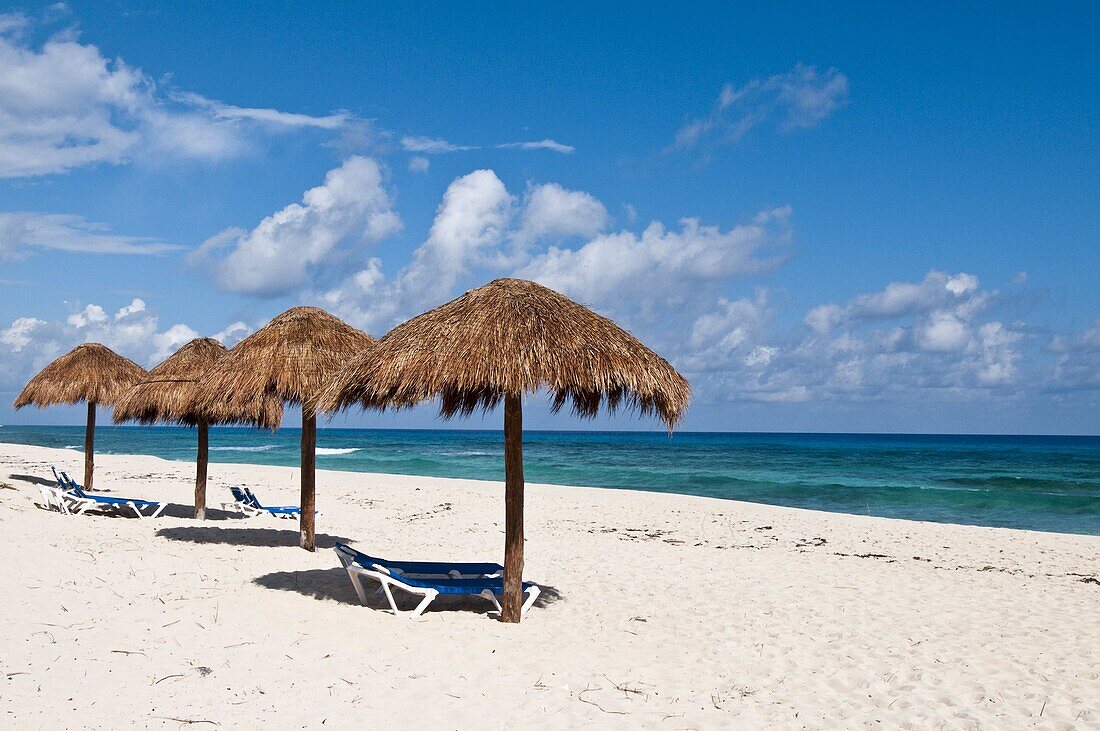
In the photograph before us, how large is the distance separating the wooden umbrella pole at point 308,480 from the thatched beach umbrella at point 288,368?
1cm

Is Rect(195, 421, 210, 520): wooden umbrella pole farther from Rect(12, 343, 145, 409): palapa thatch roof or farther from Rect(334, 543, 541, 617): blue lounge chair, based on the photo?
Rect(334, 543, 541, 617): blue lounge chair

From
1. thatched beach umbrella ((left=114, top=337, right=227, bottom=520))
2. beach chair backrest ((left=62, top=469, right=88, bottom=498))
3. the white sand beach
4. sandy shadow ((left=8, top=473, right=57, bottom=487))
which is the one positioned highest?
thatched beach umbrella ((left=114, top=337, right=227, bottom=520))

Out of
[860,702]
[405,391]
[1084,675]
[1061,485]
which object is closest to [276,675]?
[405,391]

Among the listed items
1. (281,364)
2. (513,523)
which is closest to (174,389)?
(281,364)

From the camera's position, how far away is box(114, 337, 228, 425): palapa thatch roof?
11477mm

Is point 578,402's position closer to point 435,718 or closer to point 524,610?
point 524,610

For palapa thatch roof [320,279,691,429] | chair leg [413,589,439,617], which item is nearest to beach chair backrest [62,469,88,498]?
palapa thatch roof [320,279,691,429]

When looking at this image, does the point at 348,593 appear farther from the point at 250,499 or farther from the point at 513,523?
the point at 250,499

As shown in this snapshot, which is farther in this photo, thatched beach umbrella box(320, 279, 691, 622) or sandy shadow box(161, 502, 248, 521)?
sandy shadow box(161, 502, 248, 521)

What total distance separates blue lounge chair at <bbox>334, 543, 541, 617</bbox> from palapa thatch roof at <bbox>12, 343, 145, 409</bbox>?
10.1 m

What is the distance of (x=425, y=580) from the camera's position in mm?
7570

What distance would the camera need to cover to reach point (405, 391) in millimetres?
6340

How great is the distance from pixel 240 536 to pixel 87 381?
647cm

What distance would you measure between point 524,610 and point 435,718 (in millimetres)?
2511
